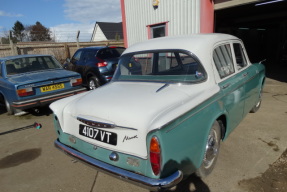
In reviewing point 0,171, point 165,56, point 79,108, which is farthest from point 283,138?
point 0,171

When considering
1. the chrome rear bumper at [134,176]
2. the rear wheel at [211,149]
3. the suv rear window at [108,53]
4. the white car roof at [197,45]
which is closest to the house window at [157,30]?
the suv rear window at [108,53]

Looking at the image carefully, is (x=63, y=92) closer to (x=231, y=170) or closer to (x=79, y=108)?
(x=79, y=108)

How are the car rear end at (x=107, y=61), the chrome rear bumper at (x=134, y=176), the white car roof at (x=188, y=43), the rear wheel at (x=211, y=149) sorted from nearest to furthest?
the chrome rear bumper at (x=134, y=176) → the rear wheel at (x=211, y=149) → the white car roof at (x=188, y=43) → the car rear end at (x=107, y=61)

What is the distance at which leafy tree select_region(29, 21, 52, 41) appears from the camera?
139ft

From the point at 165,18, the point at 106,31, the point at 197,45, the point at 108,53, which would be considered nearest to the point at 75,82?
the point at 108,53

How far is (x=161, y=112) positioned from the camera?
80.2 inches

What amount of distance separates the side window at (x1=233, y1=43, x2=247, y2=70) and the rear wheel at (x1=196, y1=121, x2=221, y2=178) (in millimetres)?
1299

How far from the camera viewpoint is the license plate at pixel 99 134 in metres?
2.16

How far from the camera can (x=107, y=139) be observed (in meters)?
2.20

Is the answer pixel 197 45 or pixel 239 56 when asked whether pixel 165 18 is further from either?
pixel 197 45

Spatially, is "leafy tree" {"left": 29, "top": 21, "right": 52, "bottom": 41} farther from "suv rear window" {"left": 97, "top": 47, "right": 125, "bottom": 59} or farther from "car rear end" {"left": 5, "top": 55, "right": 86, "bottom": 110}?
"car rear end" {"left": 5, "top": 55, "right": 86, "bottom": 110}

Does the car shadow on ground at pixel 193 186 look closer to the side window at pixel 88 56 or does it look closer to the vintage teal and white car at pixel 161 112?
the vintage teal and white car at pixel 161 112

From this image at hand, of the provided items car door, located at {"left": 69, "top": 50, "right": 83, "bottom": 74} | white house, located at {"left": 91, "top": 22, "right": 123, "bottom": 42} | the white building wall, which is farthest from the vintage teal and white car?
the white building wall

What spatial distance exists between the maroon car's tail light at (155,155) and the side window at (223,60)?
5.01 ft
